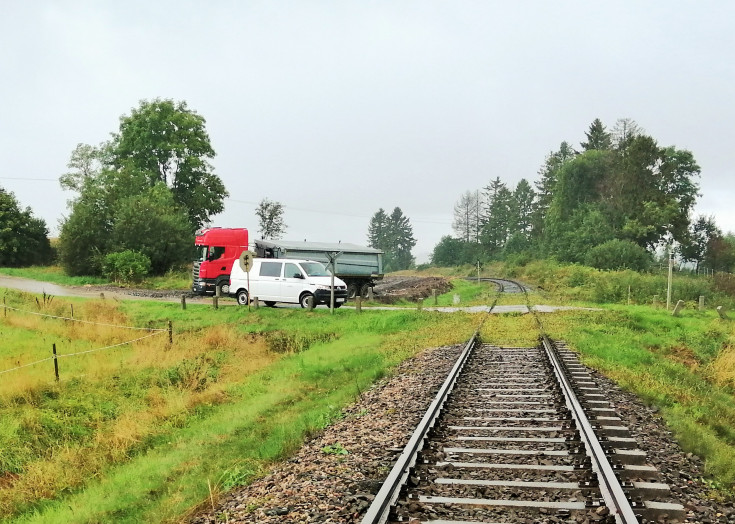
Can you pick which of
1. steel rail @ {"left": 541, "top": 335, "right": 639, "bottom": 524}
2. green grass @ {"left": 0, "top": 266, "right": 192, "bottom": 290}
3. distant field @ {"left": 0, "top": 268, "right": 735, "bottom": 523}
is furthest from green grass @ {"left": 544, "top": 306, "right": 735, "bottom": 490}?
green grass @ {"left": 0, "top": 266, "right": 192, "bottom": 290}

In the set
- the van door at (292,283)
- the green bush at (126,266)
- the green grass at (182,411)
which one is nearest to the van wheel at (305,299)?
the van door at (292,283)

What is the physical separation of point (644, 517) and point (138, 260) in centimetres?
4247

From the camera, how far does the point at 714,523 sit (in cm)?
465

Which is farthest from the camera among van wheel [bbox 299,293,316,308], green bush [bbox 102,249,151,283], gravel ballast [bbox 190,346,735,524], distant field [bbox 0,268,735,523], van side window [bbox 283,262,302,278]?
green bush [bbox 102,249,151,283]

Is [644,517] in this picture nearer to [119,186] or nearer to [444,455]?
[444,455]

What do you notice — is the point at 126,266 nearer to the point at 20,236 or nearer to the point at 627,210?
the point at 20,236

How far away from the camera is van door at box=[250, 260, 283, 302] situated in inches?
974

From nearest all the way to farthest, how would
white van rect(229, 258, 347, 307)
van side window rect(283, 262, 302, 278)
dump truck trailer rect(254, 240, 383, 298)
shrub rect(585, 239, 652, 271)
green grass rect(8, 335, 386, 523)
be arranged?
green grass rect(8, 335, 386, 523) < white van rect(229, 258, 347, 307) < van side window rect(283, 262, 302, 278) < dump truck trailer rect(254, 240, 383, 298) < shrub rect(585, 239, 652, 271)

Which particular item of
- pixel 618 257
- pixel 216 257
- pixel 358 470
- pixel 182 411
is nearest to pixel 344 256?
pixel 216 257

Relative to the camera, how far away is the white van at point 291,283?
24156 millimetres

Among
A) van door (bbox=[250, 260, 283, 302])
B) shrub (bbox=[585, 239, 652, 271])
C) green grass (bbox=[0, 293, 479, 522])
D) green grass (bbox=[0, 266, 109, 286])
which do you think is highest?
shrub (bbox=[585, 239, 652, 271])

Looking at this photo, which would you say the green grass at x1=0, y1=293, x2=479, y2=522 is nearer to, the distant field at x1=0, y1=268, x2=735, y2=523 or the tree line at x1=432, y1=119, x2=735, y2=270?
the distant field at x1=0, y1=268, x2=735, y2=523

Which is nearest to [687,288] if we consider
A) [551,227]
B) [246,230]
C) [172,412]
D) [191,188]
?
Result: [246,230]

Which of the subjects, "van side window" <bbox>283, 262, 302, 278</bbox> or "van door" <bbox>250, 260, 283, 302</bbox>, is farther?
"van door" <bbox>250, 260, 283, 302</bbox>
